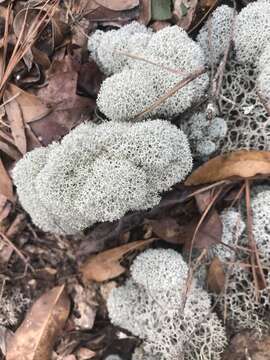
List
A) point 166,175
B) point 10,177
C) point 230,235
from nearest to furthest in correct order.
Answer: point 166,175, point 230,235, point 10,177

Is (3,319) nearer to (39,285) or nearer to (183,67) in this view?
(39,285)

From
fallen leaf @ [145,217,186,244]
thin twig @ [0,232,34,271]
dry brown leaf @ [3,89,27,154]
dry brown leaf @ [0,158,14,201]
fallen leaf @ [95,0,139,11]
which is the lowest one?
thin twig @ [0,232,34,271]

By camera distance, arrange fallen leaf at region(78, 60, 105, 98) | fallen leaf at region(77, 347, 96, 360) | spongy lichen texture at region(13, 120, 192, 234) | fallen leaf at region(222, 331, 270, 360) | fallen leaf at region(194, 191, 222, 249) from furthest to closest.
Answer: fallen leaf at region(77, 347, 96, 360) → fallen leaf at region(78, 60, 105, 98) → fallen leaf at region(194, 191, 222, 249) → fallen leaf at region(222, 331, 270, 360) → spongy lichen texture at region(13, 120, 192, 234)

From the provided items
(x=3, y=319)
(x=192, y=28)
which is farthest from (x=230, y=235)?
(x=3, y=319)

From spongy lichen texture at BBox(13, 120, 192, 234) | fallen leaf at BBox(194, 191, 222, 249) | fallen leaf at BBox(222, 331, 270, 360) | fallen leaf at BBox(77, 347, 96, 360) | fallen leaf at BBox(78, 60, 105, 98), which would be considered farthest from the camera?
fallen leaf at BBox(77, 347, 96, 360)

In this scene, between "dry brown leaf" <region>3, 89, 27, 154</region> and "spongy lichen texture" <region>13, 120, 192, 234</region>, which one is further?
"dry brown leaf" <region>3, 89, 27, 154</region>

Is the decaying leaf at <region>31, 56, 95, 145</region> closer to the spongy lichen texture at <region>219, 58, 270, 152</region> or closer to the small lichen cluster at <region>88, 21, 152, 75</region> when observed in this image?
the small lichen cluster at <region>88, 21, 152, 75</region>

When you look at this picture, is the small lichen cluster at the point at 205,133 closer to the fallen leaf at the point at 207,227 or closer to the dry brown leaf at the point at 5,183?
the fallen leaf at the point at 207,227

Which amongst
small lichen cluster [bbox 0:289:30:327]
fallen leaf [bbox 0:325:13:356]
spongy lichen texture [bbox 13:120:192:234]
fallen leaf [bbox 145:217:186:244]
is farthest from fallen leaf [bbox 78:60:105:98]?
fallen leaf [bbox 0:325:13:356]

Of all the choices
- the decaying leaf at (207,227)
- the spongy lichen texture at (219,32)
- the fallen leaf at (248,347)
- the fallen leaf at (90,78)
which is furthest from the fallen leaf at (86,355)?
the spongy lichen texture at (219,32)
